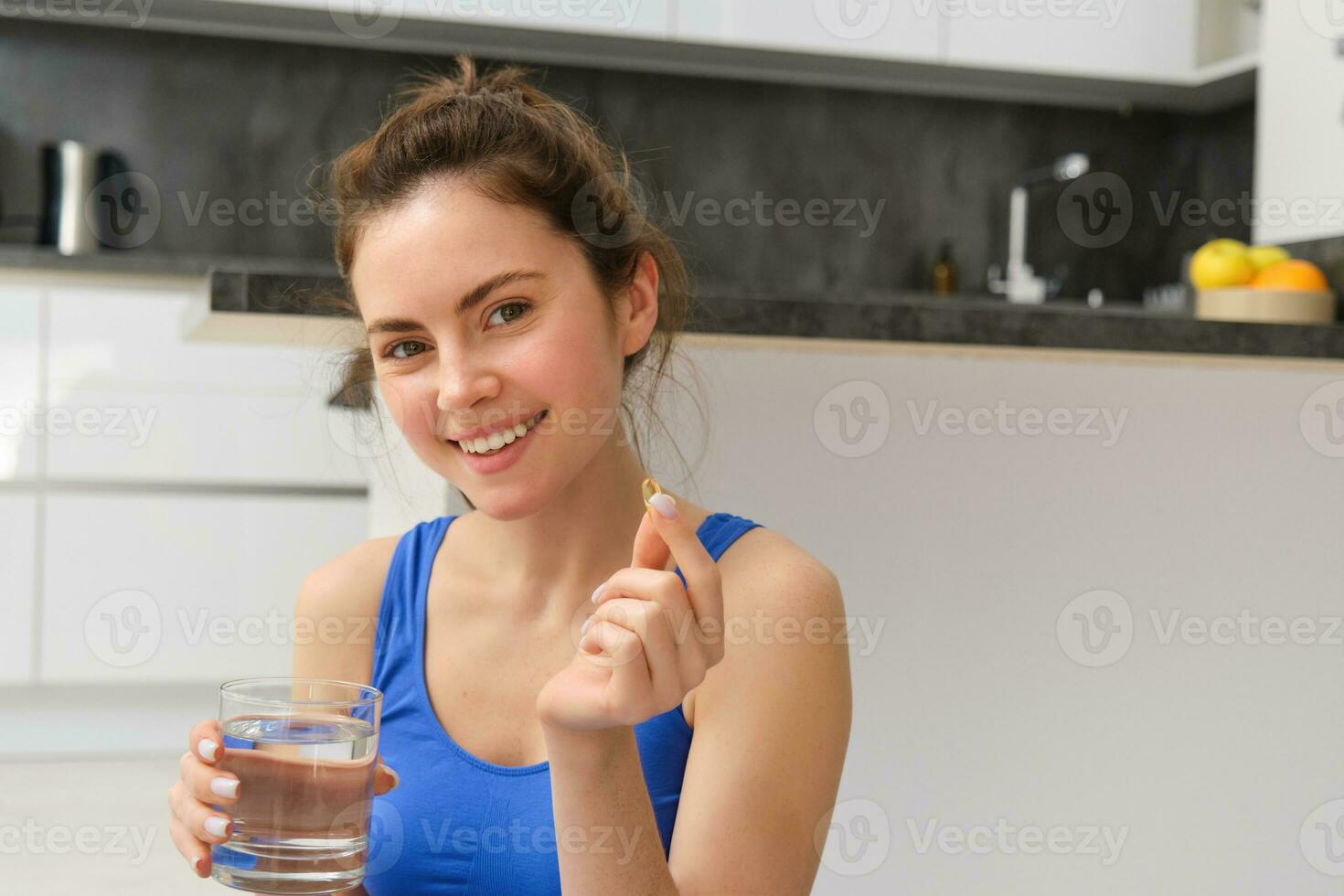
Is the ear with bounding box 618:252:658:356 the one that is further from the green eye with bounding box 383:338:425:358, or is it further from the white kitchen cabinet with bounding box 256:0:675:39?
the white kitchen cabinet with bounding box 256:0:675:39

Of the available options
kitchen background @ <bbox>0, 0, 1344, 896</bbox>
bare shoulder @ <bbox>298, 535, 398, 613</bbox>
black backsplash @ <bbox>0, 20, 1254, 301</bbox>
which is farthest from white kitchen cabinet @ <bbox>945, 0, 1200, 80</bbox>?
bare shoulder @ <bbox>298, 535, 398, 613</bbox>

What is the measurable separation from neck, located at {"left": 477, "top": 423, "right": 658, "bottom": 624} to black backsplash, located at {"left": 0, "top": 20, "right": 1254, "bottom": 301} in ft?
9.36

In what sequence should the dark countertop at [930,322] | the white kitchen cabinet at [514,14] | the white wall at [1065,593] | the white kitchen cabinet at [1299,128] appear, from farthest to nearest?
the white kitchen cabinet at [514,14] < the white kitchen cabinet at [1299,128] < the white wall at [1065,593] < the dark countertop at [930,322]

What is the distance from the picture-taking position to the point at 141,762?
3.05m

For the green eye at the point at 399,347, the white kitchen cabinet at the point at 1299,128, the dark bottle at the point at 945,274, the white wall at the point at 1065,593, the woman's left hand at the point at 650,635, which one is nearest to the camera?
the woman's left hand at the point at 650,635

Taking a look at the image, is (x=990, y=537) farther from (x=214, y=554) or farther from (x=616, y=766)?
(x=214, y=554)

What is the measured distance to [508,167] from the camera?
1.04m

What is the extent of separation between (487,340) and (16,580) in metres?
2.45

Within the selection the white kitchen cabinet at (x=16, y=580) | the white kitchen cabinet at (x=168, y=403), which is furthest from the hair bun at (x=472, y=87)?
the white kitchen cabinet at (x=16, y=580)

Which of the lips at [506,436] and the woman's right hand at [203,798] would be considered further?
the lips at [506,436]

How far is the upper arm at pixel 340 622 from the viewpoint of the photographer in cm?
117

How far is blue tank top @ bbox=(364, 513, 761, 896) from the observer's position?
1004mm

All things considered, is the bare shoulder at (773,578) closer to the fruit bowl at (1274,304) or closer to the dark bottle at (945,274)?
the fruit bowl at (1274,304)

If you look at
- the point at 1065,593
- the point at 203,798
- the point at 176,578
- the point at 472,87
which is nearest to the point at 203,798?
the point at 203,798
